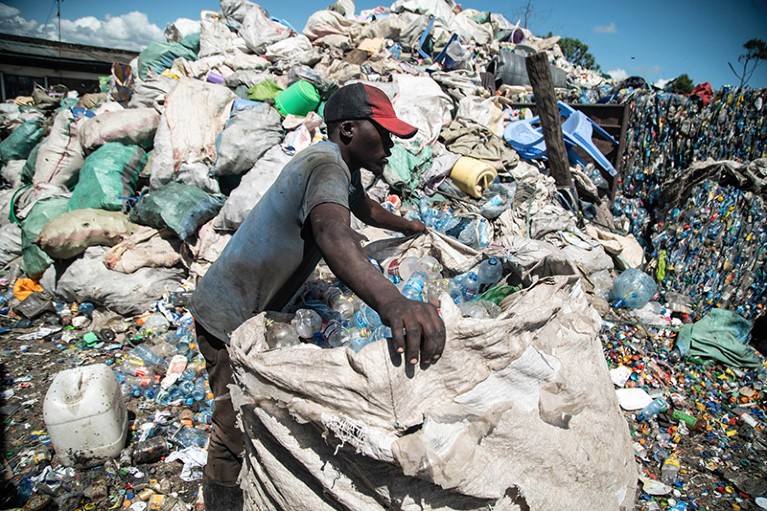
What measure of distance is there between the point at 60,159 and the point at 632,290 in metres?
6.03

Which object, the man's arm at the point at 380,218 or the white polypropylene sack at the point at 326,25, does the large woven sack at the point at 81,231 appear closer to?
the man's arm at the point at 380,218

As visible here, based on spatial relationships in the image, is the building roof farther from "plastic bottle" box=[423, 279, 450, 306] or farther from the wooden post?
"plastic bottle" box=[423, 279, 450, 306]

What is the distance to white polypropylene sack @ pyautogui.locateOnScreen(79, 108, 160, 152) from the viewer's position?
4.40 metres

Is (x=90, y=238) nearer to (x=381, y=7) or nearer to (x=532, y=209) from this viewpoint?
(x=532, y=209)

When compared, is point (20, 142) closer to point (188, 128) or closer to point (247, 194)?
point (188, 128)

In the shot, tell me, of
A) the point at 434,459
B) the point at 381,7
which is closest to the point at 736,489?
the point at 434,459

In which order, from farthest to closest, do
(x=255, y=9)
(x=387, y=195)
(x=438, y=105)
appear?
1. (x=255, y=9)
2. (x=438, y=105)
3. (x=387, y=195)

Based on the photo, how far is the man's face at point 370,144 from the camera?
138 centimetres

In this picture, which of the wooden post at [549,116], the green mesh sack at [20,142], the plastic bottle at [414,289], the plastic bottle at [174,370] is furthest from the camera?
the green mesh sack at [20,142]

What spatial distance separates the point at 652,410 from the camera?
272cm

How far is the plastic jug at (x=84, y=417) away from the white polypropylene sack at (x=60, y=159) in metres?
3.43

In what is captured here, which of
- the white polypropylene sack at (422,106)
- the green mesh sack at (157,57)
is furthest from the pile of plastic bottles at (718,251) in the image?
the green mesh sack at (157,57)

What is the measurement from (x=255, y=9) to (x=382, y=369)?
720 cm

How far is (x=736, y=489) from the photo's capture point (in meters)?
2.32
